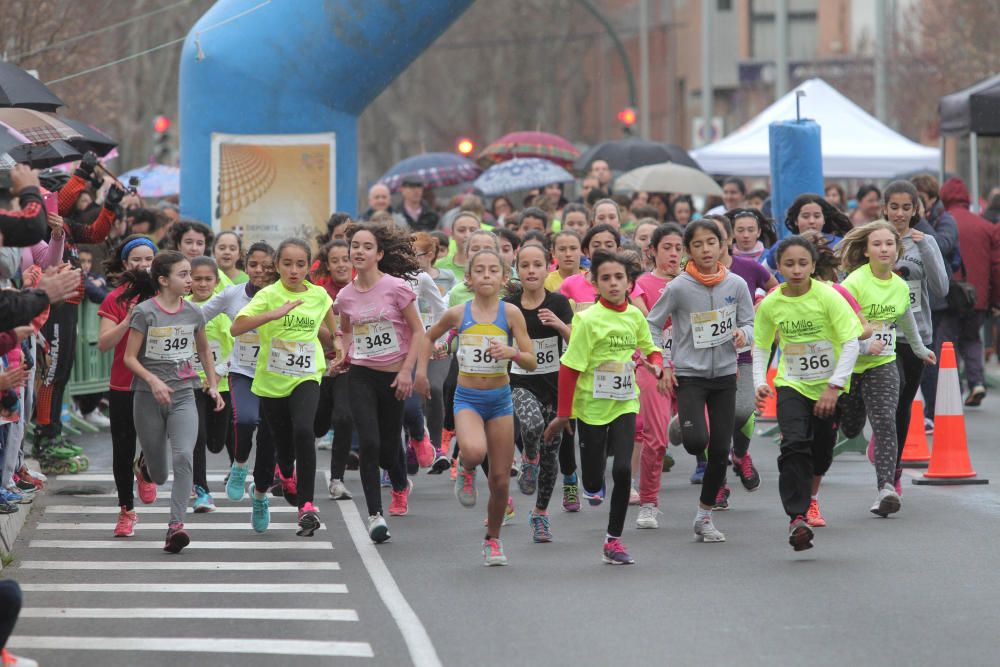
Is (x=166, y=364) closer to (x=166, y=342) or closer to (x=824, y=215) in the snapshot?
(x=166, y=342)

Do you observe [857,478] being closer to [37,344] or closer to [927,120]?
[37,344]

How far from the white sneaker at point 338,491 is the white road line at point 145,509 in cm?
30

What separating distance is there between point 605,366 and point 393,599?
196 centimetres

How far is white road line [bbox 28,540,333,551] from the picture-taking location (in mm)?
10562

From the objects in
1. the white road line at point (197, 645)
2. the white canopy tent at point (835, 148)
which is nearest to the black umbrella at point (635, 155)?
the white canopy tent at point (835, 148)

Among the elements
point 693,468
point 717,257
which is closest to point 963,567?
point 717,257

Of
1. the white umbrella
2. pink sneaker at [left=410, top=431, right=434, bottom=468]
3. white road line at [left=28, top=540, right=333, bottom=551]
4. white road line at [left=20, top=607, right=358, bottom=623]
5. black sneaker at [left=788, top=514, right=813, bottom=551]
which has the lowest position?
white road line at [left=20, top=607, right=358, bottom=623]

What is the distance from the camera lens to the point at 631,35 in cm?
8419

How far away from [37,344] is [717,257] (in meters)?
4.33

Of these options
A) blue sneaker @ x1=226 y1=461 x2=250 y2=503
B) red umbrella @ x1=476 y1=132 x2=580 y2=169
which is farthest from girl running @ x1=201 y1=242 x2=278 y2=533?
red umbrella @ x1=476 y1=132 x2=580 y2=169

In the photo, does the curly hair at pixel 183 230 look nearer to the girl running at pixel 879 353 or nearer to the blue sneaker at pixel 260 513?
the blue sneaker at pixel 260 513

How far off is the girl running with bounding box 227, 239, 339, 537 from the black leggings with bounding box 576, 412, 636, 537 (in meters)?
1.56

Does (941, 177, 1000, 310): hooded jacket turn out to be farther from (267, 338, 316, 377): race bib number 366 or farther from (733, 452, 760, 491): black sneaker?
(267, 338, 316, 377): race bib number 366

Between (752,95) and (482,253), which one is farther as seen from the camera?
(752,95)
